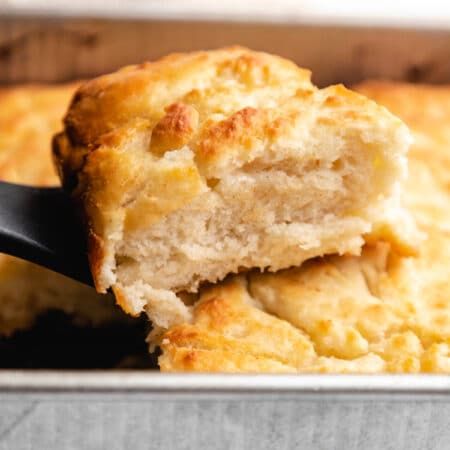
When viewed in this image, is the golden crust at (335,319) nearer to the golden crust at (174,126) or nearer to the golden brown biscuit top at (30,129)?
A: the golden crust at (174,126)

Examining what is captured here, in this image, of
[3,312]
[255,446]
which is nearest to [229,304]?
[255,446]

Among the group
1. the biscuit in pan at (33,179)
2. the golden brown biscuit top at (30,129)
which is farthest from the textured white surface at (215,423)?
the golden brown biscuit top at (30,129)

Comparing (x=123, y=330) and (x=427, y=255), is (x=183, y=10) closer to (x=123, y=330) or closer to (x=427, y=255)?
(x=123, y=330)

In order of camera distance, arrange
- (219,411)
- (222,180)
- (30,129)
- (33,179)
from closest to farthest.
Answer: (219,411)
(222,180)
(33,179)
(30,129)

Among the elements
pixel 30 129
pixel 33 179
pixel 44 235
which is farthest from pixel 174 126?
pixel 30 129

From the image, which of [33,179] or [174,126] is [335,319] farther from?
[33,179]
